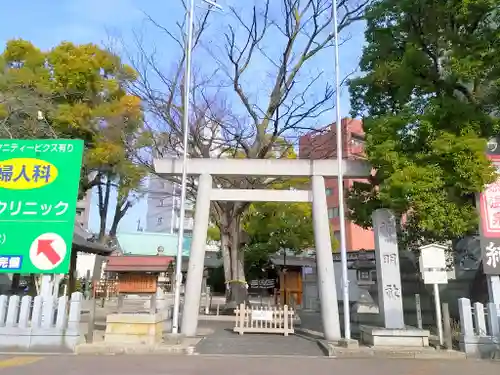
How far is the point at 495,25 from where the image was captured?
11.0 m

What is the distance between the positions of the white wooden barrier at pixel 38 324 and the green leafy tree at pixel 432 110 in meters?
8.11

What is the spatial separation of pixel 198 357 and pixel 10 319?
448 cm

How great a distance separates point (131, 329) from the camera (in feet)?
31.9

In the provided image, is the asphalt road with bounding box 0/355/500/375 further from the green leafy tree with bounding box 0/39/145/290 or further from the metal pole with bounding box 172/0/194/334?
the green leafy tree with bounding box 0/39/145/290

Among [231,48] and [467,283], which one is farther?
[231,48]

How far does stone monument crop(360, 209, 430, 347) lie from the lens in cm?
975

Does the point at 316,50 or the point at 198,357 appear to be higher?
the point at 316,50

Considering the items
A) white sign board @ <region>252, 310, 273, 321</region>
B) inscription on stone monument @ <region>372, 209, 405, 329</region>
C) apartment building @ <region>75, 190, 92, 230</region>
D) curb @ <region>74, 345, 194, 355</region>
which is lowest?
curb @ <region>74, 345, 194, 355</region>

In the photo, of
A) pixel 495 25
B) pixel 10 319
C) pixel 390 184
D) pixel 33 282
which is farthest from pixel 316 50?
pixel 33 282

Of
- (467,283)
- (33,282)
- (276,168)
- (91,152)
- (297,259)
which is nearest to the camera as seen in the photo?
(276,168)

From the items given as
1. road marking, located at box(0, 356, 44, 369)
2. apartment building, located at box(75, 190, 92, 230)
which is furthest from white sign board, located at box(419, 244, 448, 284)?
apartment building, located at box(75, 190, 92, 230)

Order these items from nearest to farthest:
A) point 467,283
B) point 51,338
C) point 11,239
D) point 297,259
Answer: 1. point 51,338
2. point 11,239
3. point 467,283
4. point 297,259

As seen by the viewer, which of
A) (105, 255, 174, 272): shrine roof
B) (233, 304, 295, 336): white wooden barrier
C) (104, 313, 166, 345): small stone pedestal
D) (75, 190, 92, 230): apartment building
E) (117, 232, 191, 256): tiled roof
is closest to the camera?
(104, 313, 166, 345): small stone pedestal

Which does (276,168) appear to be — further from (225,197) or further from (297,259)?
(297,259)
